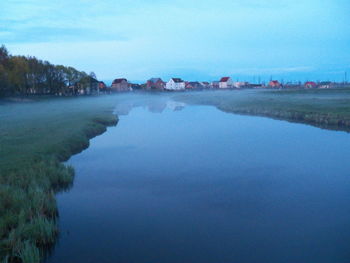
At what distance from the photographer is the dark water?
887 centimetres

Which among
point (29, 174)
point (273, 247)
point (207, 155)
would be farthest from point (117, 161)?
point (273, 247)

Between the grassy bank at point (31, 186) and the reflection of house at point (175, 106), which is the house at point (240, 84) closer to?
the reflection of house at point (175, 106)

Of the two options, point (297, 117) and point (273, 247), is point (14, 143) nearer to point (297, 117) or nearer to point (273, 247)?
point (273, 247)

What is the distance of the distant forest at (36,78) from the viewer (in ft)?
183

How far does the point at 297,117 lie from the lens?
35500mm

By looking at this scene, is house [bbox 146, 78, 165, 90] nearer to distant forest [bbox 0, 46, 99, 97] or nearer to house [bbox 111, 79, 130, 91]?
house [bbox 111, 79, 130, 91]

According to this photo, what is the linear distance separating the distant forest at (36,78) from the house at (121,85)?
33.6 meters

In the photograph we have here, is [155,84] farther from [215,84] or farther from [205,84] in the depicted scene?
[205,84]

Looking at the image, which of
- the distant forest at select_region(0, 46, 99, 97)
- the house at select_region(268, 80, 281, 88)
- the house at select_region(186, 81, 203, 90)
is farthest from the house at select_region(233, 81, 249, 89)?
the distant forest at select_region(0, 46, 99, 97)

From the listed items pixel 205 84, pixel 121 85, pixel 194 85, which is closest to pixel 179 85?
pixel 194 85

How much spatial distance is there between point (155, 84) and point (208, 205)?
117m

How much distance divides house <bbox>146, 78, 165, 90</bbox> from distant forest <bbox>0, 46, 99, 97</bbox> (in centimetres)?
3880

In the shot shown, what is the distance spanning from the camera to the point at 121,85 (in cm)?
12350

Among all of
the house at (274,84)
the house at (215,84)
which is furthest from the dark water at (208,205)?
the house at (215,84)
